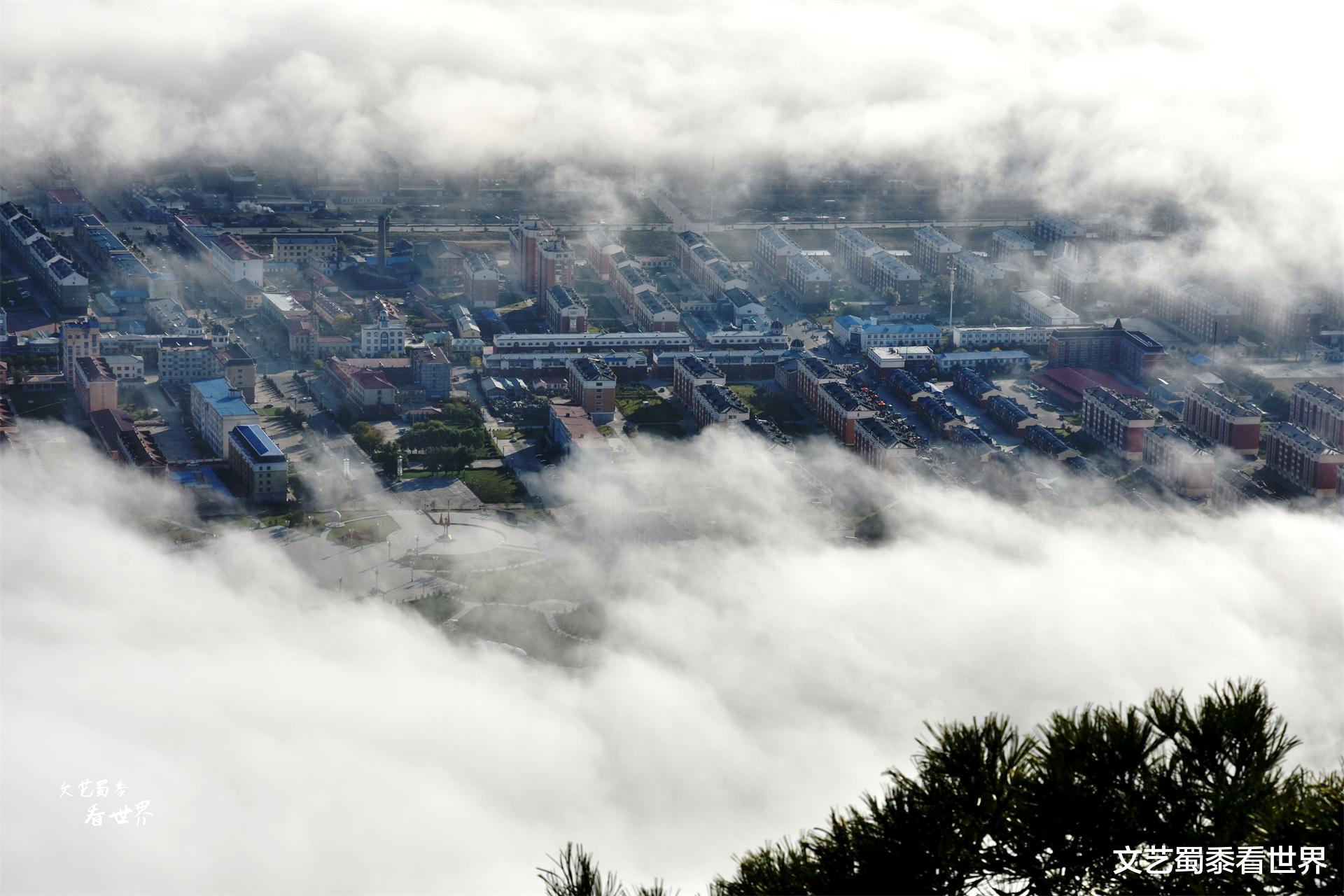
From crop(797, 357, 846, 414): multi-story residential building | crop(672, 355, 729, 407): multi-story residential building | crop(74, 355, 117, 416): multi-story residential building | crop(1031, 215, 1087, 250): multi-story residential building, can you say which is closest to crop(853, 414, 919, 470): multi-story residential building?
crop(797, 357, 846, 414): multi-story residential building

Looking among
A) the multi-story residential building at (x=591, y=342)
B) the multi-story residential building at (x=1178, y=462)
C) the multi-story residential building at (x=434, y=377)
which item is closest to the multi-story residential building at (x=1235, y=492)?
the multi-story residential building at (x=1178, y=462)

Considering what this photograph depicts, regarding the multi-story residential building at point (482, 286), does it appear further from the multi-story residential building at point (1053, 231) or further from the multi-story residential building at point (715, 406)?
the multi-story residential building at point (1053, 231)

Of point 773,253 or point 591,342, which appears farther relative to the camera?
point 773,253

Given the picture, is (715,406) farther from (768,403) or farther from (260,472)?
(260,472)

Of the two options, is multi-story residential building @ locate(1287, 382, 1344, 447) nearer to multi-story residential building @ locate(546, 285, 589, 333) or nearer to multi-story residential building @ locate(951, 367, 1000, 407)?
multi-story residential building @ locate(951, 367, 1000, 407)

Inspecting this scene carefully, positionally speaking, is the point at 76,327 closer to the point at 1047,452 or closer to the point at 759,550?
the point at 759,550

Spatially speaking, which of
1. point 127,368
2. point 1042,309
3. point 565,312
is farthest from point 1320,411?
point 127,368
